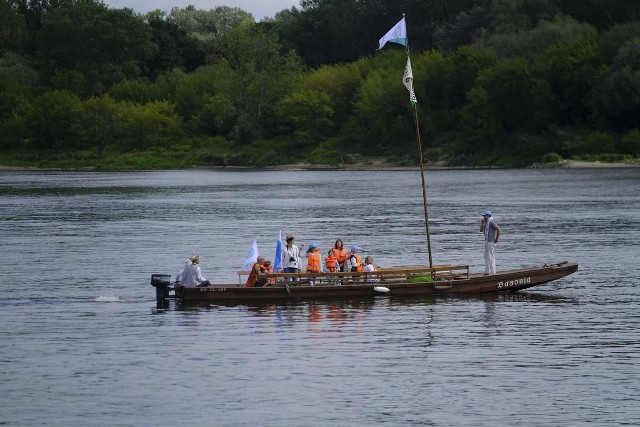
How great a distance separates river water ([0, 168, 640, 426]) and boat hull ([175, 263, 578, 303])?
43 centimetres

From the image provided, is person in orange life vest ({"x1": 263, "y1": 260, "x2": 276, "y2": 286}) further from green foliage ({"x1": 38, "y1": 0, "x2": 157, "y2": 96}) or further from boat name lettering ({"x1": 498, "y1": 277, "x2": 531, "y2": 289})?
green foliage ({"x1": 38, "y1": 0, "x2": 157, "y2": 96})

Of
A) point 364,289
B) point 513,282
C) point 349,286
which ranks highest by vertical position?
point 349,286

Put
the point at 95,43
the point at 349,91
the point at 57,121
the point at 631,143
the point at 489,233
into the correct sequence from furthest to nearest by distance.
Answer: the point at 95,43, the point at 57,121, the point at 349,91, the point at 631,143, the point at 489,233

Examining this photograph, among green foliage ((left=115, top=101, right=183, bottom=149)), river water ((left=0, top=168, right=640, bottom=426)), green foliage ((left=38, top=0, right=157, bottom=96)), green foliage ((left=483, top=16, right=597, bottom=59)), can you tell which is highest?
green foliage ((left=38, top=0, right=157, bottom=96))

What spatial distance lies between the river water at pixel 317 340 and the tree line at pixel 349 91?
226ft

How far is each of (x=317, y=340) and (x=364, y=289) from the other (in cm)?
610

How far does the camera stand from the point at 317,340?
116 feet

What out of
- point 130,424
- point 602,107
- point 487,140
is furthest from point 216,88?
point 130,424

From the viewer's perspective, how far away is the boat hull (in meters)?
41.1

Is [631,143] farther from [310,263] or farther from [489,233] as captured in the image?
[310,263]

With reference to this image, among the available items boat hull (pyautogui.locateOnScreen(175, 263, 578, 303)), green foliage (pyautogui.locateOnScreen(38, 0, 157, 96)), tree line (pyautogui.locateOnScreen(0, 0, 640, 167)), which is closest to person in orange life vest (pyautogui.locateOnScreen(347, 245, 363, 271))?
boat hull (pyautogui.locateOnScreen(175, 263, 578, 303))

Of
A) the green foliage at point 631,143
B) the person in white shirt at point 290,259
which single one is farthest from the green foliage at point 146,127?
the person in white shirt at point 290,259

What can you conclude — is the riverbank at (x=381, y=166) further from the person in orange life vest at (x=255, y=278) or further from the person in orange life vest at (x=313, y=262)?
the person in orange life vest at (x=255, y=278)

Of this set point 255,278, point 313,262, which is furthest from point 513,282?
point 255,278
